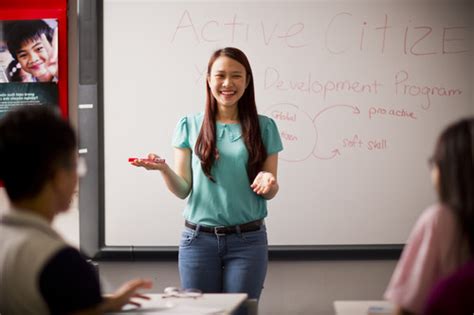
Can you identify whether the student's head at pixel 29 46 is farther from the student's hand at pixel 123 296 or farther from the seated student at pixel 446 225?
the seated student at pixel 446 225

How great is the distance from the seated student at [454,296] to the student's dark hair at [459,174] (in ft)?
0.53

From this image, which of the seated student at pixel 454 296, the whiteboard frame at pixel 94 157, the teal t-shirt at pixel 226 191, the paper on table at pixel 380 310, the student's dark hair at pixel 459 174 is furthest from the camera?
Result: the whiteboard frame at pixel 94 157

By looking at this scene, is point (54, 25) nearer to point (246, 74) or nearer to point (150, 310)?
point (246, 74)

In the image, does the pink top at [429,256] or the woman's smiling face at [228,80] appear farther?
the woman's smiling face at [228,80]

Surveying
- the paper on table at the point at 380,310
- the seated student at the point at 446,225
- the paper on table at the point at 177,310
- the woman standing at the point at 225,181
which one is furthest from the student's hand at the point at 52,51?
the seated student at the point at 446,225

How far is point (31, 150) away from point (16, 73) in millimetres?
2187

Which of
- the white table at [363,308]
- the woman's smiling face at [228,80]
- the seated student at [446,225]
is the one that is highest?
the woman's smiling face at [228,80]

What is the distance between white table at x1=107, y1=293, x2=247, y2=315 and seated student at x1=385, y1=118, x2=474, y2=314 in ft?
2.24

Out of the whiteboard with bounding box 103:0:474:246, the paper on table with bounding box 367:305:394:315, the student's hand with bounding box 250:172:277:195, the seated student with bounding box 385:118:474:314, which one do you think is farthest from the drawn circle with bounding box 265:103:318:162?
the seated student with bounding box 385:118:474:314

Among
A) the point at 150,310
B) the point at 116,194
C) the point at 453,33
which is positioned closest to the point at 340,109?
the point at 453,33

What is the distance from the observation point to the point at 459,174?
1.55 meters

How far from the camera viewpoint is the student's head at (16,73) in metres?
3.68

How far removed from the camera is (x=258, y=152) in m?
2.84

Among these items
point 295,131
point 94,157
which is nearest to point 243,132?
point 295,131
